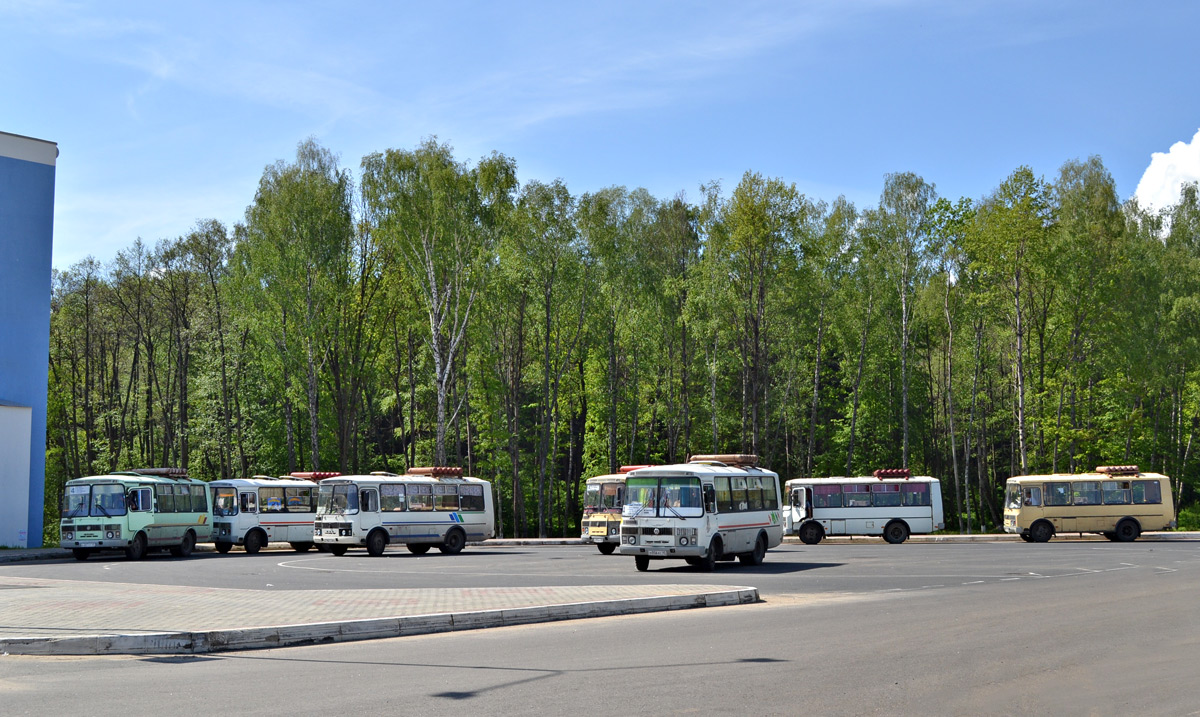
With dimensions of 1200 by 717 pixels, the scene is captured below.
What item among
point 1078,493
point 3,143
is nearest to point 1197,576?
point 1078,493

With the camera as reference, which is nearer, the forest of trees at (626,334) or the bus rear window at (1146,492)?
the bus rear window at (1146,492)

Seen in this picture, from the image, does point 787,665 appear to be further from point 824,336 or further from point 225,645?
point 824,336

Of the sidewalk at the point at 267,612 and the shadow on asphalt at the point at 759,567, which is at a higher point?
the sidewalk at the point at 267,612

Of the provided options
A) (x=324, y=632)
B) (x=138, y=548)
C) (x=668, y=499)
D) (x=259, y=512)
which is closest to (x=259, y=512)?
(x=259, y=512)

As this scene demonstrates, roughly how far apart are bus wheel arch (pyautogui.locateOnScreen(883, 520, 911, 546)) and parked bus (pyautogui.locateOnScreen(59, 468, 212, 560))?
25513mm

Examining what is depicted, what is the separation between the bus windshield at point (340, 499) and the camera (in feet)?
112

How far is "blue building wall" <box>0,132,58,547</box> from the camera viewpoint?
39.3 m

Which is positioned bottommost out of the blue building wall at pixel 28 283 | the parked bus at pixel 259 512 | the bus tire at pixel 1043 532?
the bus tire at pixel 1043 532

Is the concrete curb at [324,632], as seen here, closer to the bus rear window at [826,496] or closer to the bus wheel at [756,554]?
the bus wheel at [756,554]

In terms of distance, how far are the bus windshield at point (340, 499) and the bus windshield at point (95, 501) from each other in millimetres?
6450

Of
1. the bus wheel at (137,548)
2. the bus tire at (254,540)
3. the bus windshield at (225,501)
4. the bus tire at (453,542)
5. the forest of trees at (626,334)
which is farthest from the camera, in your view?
the forest of trees at (626,334)

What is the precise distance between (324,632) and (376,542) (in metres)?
21.7

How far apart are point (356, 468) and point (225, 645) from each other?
5024 centimetres

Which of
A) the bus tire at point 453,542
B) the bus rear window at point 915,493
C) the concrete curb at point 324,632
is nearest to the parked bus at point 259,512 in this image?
the bus tire at point 453,542
